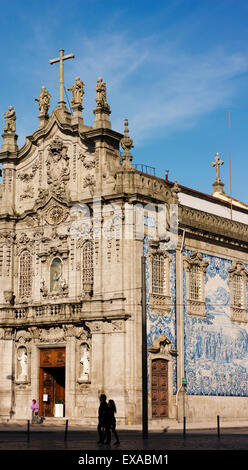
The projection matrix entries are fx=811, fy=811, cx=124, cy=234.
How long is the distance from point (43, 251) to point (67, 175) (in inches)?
170

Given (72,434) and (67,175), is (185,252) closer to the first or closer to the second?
(67,175)

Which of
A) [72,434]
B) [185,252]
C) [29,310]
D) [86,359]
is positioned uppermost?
[185,252]

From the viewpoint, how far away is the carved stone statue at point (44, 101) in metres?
46.0

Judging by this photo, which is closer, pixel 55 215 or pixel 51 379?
pixel 51 379

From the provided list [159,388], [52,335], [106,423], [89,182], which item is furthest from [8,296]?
[106,423]

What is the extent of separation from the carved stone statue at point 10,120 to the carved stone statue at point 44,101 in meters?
1.84

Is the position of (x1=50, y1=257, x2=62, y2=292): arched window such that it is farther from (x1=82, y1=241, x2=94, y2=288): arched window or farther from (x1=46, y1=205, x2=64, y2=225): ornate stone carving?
(x1=46, y1=205, x2=64, y2=225): ornate stone carving

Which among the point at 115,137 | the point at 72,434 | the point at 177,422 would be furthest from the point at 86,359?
the point at 115,137

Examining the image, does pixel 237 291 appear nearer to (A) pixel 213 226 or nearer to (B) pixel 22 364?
(A) pixel 213 226

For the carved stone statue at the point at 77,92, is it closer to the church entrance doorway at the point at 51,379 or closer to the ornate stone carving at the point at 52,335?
the ornate stone carving at the point at 52,335

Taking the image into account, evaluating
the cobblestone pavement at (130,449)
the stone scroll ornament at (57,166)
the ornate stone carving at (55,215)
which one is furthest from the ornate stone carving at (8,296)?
the cobblestone pavement at (130,449)

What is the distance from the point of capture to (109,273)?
4031cm

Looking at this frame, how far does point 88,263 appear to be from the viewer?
41906 millimetres

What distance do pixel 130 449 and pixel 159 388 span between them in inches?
676
